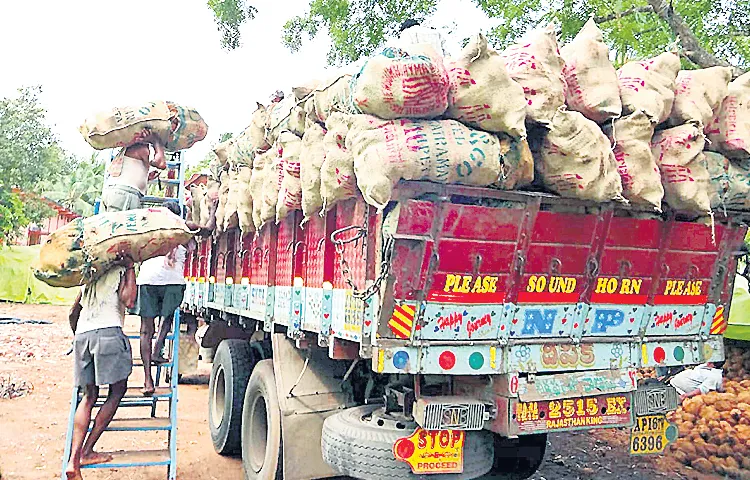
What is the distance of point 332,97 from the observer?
3.54m

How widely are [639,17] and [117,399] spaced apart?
7.16 m

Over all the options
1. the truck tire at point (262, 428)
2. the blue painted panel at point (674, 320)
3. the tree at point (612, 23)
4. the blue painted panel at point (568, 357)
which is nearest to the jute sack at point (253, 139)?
the truck tire at point (262, 428)

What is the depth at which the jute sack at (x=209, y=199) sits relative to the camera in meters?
6.27

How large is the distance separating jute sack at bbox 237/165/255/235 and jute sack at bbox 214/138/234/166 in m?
0.79

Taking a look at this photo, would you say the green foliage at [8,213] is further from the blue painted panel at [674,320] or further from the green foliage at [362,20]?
the blue painted panel at [674,320]

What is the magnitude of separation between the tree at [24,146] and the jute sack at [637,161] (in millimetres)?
23814

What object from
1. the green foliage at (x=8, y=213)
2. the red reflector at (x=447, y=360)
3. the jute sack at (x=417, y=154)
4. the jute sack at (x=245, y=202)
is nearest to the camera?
the jute sack at (x=417, y=154)

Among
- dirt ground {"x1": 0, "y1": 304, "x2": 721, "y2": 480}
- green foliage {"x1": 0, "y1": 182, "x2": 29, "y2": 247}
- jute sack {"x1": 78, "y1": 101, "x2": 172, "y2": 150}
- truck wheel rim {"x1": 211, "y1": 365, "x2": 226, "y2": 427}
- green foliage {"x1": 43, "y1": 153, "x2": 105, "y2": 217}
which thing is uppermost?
green foliage {"x1": 43, "y1": 153, "x2": 105, "y2": 217}

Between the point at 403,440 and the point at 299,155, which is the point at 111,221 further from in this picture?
the point at 403,440

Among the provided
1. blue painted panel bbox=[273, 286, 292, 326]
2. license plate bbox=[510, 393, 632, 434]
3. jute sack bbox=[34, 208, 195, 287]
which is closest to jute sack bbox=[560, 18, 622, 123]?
license plate bbox=[510, 393, 632, 434]

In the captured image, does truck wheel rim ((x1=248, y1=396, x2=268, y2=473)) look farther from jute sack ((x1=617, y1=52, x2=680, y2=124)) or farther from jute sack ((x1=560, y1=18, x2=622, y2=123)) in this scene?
jute sack ((x1=617, y1=52, x2=680, y2=124))

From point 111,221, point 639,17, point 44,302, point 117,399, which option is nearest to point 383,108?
point 111,221

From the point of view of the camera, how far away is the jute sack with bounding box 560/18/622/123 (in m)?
3.22

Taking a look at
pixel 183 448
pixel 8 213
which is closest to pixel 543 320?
pixel 183 448
